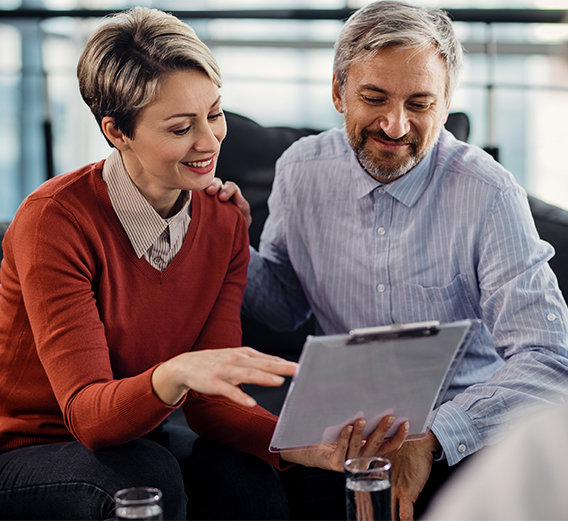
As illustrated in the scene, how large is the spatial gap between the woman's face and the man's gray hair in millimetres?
350

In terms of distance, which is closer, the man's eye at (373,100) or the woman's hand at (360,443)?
the woman's hand at (360,443)

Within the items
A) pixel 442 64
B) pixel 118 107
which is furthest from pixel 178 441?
pixel 442 64

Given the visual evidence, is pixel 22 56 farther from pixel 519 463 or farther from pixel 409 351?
pixel 519 463

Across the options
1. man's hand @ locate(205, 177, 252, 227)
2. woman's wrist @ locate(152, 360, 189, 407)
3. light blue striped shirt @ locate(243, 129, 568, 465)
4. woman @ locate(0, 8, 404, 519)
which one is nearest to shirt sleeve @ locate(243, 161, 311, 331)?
light blue striped shirt @ locate(243, 129, 568, 465)

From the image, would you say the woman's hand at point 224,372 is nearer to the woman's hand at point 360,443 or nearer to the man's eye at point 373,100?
the woman's hand at point 360,443

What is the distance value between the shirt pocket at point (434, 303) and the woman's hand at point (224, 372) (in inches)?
23.2

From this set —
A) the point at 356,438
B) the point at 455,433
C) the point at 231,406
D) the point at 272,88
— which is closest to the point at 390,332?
the point at 356,438

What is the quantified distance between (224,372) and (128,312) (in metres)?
0.39

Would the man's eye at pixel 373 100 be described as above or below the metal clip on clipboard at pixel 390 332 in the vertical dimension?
above

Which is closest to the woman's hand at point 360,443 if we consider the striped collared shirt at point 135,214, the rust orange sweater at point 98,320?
the rust orange sweater at point 98,320

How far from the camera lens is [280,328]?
76.9 inches

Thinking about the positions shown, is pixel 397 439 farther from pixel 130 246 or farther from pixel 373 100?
pixel 373 100

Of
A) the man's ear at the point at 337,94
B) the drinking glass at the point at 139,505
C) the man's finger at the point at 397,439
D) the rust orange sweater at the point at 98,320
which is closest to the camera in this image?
the drinking glass at the point at 139,505

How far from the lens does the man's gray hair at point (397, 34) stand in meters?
1.65
